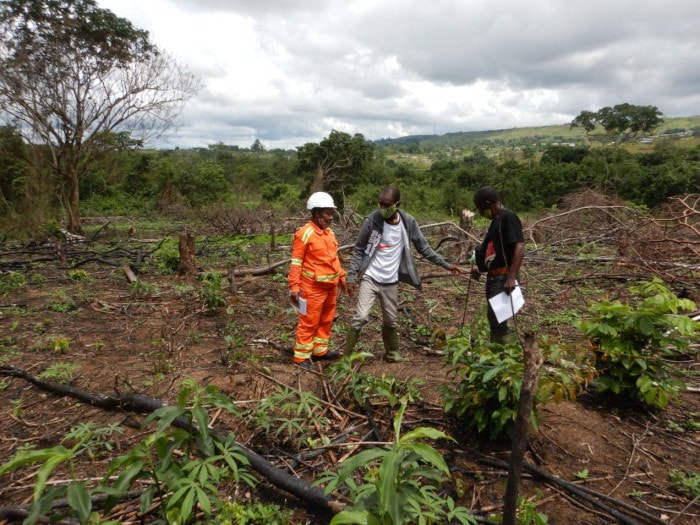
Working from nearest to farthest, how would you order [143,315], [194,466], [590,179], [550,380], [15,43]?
1. [194,466]
2. [550,380]
3. [143,315]
4. [15,43]
5. [590,179]

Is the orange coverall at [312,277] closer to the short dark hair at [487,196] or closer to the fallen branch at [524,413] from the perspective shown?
the short dark hair at [487,196]

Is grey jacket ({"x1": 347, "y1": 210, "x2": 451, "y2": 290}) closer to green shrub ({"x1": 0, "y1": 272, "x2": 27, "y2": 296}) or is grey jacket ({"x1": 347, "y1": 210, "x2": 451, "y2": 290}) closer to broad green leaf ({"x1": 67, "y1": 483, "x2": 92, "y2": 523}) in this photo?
broad green leaf ({"x1": 67, "y1": 483, "x2": 92, "y2": 523})

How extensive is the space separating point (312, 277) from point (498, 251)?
1681mm

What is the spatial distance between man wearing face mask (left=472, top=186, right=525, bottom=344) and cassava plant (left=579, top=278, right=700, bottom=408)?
65 centimetres

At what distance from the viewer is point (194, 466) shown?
183 centimetres

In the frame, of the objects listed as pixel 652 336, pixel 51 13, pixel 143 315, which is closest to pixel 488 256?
pixel 652 336

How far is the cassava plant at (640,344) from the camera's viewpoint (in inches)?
108

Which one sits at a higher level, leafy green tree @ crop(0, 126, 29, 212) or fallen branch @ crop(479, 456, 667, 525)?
leafy green tree @ crop(0, 126, 29, 212)

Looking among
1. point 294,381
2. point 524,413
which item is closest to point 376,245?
point 294,381

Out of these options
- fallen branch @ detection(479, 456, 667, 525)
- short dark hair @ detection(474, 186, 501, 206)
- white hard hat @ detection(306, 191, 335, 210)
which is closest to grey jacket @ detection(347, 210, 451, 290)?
white hard hat @ detection(306, 191, 335, 210)

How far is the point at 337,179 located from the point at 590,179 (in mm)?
14105

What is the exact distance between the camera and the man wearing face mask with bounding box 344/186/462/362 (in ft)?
12.7

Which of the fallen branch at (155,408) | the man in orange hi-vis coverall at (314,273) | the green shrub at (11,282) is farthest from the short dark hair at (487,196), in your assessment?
the green shrub at (11,282)

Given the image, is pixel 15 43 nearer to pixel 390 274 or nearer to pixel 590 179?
pixel 390 274
